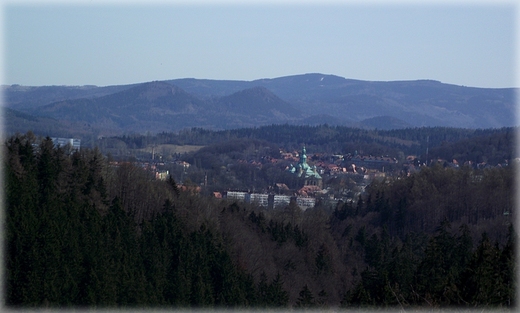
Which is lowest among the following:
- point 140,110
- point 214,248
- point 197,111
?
point 214,248

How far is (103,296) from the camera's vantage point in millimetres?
15914

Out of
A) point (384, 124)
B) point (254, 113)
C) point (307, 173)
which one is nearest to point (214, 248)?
point (307, 173)

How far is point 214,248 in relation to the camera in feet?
82.3

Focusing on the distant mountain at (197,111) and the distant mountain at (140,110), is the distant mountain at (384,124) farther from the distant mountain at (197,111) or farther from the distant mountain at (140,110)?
the distant mountain at (140,110)

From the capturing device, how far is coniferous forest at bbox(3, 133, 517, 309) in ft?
48.1

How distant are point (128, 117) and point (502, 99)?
7292 cm

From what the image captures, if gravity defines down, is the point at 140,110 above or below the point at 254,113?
below

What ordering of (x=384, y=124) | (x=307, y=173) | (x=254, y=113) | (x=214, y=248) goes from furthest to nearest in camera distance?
(x=254, y=113), (x=384, y=124), (x=307, y=173), (x=214, y=248)

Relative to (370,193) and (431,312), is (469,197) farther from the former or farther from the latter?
(431,312)

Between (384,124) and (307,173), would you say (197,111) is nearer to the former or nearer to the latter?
(384,124)

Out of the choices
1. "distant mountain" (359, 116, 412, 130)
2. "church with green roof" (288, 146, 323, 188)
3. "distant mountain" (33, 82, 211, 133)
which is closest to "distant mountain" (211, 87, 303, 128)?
"distant mountain" (33, 82, 211, 133)

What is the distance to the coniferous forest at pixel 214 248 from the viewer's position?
48.1ft

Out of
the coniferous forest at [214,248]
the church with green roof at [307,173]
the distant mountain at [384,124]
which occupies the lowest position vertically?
the church with green roof at [307,173]

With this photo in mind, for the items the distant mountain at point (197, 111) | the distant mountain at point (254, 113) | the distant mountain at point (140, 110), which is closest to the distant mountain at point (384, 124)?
the distant mountain at point (197, 111)
